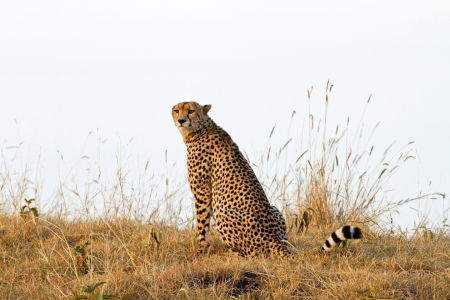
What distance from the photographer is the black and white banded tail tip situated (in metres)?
2.93

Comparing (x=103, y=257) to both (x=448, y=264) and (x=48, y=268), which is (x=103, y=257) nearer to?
(x=48, y=268)

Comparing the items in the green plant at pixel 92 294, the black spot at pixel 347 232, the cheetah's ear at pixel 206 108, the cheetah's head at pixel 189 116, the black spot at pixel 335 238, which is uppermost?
the cheetah's ear at pixel 206 108

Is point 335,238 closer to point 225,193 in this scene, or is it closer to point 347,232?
point 347,232

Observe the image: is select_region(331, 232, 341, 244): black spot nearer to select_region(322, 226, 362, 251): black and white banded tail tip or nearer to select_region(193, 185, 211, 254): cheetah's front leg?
select_region(322, 226, 362, 251): black and white banded tail tip

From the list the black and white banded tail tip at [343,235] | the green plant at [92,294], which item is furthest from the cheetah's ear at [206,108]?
the green plant at [92,294]

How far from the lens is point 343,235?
303cm

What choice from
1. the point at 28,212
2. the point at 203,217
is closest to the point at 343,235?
the point at 203,217

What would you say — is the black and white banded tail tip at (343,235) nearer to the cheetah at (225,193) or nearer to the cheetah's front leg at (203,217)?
the cheetah at (225,193)

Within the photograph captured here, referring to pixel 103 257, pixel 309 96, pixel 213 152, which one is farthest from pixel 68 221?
pixel 309 96

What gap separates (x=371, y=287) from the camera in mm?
2615

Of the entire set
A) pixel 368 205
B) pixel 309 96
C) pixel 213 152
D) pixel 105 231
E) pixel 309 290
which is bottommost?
pixel 309 290

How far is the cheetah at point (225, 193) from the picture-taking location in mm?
3443

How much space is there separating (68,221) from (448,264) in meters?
3.30

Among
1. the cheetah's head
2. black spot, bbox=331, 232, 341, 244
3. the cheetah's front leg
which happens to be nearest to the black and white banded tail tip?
black spot, bbox=331, 232, 341, 244
